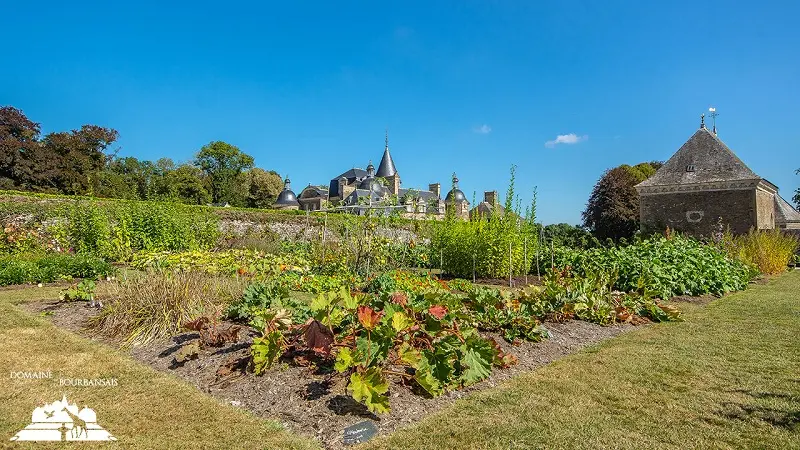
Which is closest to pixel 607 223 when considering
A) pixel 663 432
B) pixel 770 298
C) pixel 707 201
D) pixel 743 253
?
pixel 707 201

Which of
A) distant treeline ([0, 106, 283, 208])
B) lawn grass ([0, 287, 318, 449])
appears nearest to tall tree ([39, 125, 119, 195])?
distant treeline ([0, 106, 283, 208])

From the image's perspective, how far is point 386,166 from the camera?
5322 centimetres

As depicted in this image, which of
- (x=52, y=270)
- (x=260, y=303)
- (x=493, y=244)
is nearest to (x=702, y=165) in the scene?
(x=493, y=244)

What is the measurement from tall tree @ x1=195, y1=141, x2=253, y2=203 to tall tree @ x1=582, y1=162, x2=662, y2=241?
122 ft

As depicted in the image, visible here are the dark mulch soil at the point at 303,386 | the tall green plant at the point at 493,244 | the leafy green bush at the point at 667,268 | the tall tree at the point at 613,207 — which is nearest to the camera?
the dark mulch soil at the point at 303,386

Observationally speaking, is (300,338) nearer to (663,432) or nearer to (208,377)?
(208,377)

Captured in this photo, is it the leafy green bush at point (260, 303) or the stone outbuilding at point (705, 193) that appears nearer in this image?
the leafy green bush at point (260, 303)

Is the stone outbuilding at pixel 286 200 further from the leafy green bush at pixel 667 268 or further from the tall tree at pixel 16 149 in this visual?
the leafy green bush at pixel 667 268

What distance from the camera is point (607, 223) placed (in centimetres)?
2836

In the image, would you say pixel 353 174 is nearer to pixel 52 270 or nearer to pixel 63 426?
pixel 52 270

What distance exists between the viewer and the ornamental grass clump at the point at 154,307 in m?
4.74

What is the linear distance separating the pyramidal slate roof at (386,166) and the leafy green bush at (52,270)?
4398cm

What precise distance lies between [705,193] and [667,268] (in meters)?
16.3

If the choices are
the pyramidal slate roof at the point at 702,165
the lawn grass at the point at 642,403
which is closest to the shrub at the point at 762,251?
the pyramidal slate roof at the point at 702,165
